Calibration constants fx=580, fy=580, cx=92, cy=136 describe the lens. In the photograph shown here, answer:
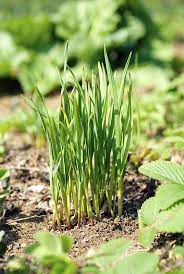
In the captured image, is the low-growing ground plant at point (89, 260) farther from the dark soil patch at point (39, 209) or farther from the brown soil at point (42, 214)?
the dark soil patch at point (39, 209)

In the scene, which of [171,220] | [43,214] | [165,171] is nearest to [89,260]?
[171,220]

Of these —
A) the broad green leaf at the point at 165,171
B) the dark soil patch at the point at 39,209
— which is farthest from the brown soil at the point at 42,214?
the broad green leaf at the point at 165,171

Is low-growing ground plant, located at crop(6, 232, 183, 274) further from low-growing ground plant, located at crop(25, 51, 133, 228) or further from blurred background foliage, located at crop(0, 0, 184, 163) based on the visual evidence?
blurred background foliage, located at crop(0, 0, 184, 163)

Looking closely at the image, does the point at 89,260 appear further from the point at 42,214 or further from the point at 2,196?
the point at 42,214

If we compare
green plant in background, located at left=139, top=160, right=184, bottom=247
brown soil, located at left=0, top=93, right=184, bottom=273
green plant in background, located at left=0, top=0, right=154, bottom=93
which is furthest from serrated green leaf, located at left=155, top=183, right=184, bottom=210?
green plant in background, located at left=0, top=0, right=154, bottom=93

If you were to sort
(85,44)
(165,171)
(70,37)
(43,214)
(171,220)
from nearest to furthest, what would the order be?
(171,220) → (165,171) → (43,214) → (85,44) → (70,37)
